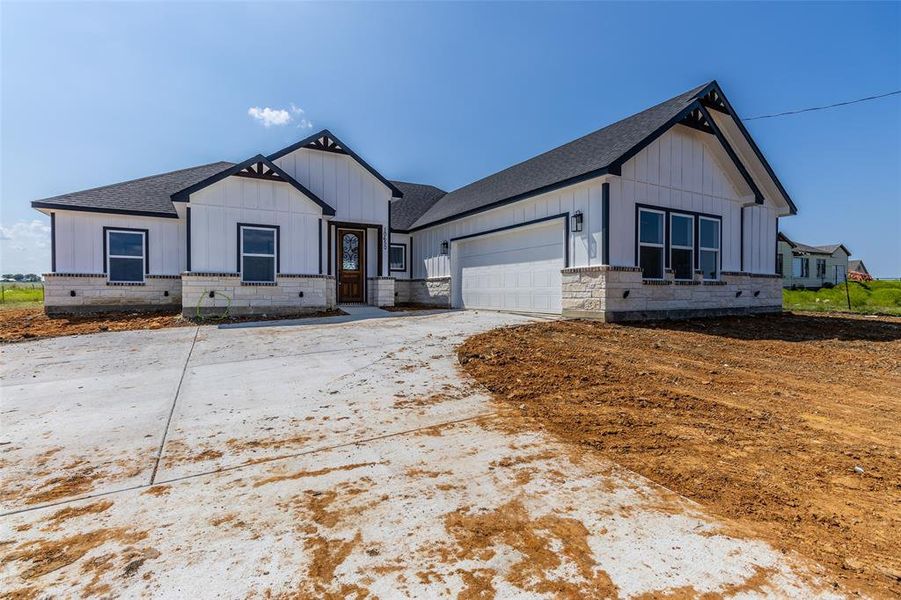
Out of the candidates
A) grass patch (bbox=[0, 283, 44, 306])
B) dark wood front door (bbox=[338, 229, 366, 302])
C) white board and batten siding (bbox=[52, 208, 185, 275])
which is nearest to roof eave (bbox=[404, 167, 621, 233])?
dark wood front door (bbox=[338, 229, 366, 302])

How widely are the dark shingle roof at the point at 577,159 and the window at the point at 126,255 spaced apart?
929 cm

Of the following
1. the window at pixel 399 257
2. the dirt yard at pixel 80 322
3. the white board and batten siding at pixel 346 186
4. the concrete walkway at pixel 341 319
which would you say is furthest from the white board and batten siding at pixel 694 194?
the window at pixel 399 257

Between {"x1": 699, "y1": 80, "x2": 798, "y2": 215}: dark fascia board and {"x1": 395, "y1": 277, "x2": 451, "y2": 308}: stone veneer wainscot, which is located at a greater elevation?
{"x1": 699, "y1": 80, "x2": 798, "y2": 215}: dark fascia board

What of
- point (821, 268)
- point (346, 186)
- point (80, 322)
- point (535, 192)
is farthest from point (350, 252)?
point (821, 268)

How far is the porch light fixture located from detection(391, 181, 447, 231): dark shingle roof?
8446 millimetres

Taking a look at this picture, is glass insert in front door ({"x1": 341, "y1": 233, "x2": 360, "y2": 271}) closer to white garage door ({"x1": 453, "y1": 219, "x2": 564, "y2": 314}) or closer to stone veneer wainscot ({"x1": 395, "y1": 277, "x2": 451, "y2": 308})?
stone veneer wainscot ({"x1": 395, "y1": 277, "x2": 451, "y2": 308})

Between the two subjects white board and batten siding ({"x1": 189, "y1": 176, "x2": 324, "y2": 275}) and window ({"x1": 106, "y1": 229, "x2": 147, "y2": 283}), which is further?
window ({"x1": 106, "y1": 229, "x2": 147, "y2": 283})

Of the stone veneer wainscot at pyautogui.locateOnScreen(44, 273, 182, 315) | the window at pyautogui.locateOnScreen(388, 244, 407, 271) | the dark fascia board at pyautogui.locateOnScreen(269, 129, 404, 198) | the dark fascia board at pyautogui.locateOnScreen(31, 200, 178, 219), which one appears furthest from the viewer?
the window at pyautogui.locateOnScreen(388, 244, 407, 271)

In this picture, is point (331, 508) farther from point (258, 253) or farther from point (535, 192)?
point (258, 253)

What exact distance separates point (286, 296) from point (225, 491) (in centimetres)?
941

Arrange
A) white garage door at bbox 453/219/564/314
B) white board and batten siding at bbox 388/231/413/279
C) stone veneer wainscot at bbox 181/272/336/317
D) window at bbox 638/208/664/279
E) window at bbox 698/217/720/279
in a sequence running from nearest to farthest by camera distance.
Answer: window at bbox 638/208/664/279
stone veneer wainscot at bbox 181/272/336/317
white garage door at bbox 453/219/564/314
window at bbox 698/217/720/279
white board and batten siding at bbox 388/231/413/279

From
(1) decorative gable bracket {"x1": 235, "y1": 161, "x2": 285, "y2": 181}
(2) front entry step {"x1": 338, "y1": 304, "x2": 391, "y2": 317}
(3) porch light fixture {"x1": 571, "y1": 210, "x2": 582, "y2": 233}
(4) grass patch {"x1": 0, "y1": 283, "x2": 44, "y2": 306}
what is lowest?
(2) front entry step {"x1": 338, "y1": 304, "x2": 391, "y2": 317}

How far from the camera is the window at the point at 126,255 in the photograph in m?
11.6

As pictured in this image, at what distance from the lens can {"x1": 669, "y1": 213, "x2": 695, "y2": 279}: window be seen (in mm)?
10219
